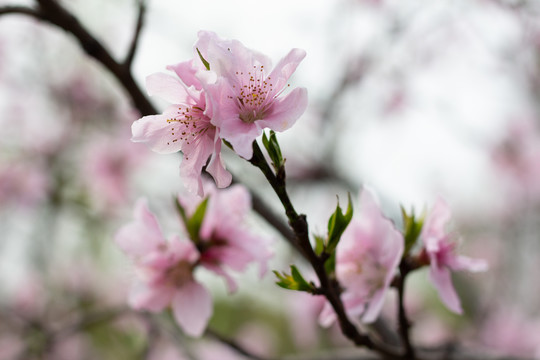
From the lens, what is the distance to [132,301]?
4.18 ft

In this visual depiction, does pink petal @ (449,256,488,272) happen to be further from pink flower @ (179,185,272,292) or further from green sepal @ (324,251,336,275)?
pink flower @ (179,185,272,292)

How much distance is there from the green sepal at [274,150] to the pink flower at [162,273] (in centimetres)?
49

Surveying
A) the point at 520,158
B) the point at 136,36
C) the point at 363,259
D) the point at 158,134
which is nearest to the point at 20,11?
the point at 136,36

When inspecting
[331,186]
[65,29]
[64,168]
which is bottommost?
[64,168]

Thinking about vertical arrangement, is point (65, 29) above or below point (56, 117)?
above

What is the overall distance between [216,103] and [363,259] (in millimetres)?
624

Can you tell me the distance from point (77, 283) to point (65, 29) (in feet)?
14.8

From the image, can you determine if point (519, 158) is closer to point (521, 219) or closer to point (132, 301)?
point (521, 219)

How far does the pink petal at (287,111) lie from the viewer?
824 mm


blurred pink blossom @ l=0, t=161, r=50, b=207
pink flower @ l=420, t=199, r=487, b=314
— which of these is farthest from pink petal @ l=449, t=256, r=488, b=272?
blurred pink blossom @ l=0, t=161, r=50, b=207

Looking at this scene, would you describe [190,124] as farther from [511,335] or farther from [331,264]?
[511,335]

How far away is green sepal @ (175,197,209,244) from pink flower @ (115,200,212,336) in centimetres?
5

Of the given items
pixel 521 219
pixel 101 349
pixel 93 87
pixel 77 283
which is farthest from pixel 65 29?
pixel 101 349

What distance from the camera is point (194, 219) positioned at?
128cm
